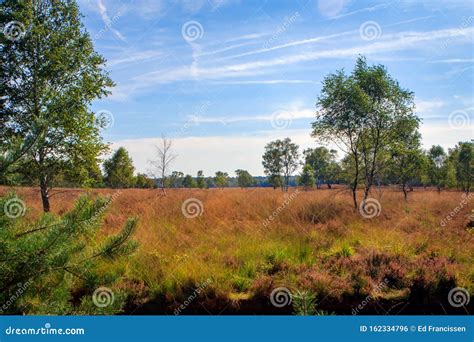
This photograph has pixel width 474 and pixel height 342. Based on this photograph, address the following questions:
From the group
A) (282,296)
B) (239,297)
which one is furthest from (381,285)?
(239,297)

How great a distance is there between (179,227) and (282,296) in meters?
4.36

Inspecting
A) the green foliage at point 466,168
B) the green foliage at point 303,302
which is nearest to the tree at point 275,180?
the green foliage at point 466,168

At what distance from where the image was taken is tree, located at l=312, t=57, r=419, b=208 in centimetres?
1741

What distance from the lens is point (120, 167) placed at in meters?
46.1

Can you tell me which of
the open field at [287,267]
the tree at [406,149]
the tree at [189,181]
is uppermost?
the tree at [406,149]

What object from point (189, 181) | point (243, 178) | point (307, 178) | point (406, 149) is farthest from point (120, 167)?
point (406, 149)

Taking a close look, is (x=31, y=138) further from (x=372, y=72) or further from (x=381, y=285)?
(x=372, y=72)

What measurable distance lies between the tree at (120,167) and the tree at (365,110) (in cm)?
3278

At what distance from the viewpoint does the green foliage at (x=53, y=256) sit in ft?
8.50

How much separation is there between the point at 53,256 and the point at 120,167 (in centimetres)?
4565

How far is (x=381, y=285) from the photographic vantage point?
5812 mm

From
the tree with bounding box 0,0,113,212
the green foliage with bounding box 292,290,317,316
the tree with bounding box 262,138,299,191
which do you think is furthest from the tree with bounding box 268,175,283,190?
the green foliage with bounding box 292,290,317,316

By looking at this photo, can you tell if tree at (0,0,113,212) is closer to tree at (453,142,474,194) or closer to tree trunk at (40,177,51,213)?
tree trunk at (40,177,51,213)

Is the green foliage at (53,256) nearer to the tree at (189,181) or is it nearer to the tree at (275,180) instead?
the tree at (275,180)
